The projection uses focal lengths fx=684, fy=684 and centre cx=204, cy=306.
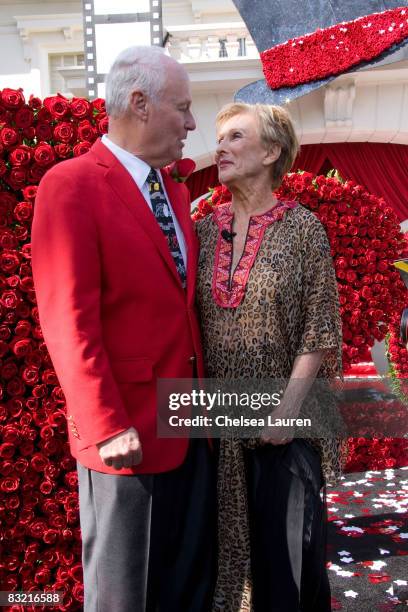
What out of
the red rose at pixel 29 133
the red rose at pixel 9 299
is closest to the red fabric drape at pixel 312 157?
the red rose at pixel 29 133

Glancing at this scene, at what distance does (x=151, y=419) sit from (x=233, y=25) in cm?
876

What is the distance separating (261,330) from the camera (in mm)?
2082

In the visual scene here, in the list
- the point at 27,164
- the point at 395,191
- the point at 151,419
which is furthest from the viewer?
the point at 395,191

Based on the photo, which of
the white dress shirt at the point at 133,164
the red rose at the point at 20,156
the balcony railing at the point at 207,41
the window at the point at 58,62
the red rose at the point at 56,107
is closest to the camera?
the white dress shirt at the point at 133,164

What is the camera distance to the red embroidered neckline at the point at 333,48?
25.8 ft

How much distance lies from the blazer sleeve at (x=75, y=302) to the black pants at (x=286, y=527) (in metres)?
0.58

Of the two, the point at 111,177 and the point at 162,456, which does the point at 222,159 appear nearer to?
the point at 111,177

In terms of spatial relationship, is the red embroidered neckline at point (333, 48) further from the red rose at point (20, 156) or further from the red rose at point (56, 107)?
the red rose at point (20, 156)

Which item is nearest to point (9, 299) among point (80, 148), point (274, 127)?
point (80, 148)

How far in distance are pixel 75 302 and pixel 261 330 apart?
2.03 ft

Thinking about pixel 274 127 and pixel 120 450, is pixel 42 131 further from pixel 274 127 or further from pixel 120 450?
pixel 120 450

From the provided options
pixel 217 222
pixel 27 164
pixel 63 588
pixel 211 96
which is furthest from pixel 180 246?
pixel 211 96

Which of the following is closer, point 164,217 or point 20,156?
point 164,217

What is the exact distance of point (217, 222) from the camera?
2.30 metres
